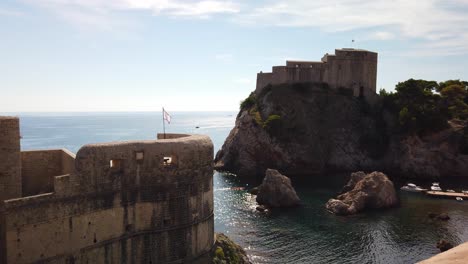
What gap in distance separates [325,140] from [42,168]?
57.7 metres

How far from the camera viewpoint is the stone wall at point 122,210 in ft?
55.3

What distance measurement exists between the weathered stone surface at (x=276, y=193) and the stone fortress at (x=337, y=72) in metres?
32.4

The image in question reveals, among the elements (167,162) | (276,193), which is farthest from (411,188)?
(167,162)

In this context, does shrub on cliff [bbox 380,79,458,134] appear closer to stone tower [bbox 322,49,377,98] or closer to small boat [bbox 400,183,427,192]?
stone tower [bbox 322,49,377,98]

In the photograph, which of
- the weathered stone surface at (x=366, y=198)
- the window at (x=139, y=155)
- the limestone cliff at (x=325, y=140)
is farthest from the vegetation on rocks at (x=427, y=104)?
the window at (x=139, y=155)

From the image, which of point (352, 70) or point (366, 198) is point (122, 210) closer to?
point (366, 198)

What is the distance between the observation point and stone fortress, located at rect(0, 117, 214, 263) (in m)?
17.0

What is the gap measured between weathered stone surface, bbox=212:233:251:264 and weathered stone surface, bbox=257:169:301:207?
752 inches

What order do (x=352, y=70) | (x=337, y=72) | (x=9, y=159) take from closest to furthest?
1. (x=9, y=159)
2. (x=352, y=70)
3. (x=337, y=72)

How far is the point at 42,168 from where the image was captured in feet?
70.0

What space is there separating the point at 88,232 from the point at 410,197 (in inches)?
1702

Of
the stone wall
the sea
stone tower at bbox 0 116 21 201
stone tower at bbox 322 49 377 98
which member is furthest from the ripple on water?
stone tower at bbox 322 49 377 98

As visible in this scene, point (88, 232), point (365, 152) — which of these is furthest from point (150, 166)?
point (365, 152)

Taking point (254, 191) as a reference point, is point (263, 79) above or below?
above
